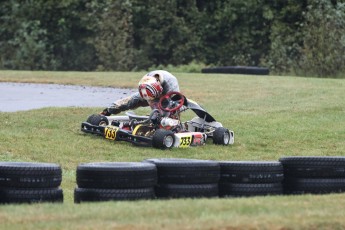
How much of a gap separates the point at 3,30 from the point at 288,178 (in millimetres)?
34286

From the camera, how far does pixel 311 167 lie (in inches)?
432

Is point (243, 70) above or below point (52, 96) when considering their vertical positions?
below

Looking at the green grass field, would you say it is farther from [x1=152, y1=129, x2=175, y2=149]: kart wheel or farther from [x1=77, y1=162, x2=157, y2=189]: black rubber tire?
[x1=77, y1=162, x2=157, y2=189]: black rubber tire

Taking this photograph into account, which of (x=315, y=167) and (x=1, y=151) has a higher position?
(x=315, y=167)

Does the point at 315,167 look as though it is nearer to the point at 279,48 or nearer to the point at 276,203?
the point at 276,203

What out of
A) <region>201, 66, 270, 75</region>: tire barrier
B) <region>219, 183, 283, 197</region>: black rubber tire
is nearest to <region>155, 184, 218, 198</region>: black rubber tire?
<region>219, 183, 283, 197</region>: black rubber tire

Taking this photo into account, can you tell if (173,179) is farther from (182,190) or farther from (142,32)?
(142,32)

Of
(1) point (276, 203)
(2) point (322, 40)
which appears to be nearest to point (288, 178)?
(1) point (276, 203)

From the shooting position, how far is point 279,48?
124ft

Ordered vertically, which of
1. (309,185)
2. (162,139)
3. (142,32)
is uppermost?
(309,185)

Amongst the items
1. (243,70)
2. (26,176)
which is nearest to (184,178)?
(26,176)

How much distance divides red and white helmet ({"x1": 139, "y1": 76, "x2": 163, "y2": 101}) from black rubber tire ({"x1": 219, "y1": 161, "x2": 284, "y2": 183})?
6.28 metres

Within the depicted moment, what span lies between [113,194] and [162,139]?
6369mm

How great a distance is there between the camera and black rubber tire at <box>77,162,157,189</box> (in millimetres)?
9773
